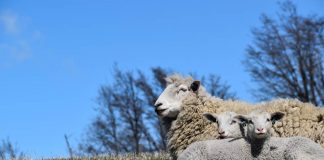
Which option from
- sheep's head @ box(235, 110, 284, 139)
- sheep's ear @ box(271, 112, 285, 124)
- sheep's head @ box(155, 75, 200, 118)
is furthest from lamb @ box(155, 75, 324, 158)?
sheep's head @ box(235, 110, 284, 139)

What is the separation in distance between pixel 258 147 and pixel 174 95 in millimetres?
4745

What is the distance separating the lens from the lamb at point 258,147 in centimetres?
926

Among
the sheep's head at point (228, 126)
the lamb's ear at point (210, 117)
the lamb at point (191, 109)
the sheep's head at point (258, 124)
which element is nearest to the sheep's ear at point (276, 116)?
the sheep's head at point (258, 124)

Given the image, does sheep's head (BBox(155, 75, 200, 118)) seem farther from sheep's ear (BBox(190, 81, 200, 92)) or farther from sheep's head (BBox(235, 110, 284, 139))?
sheep's head (BBox(235, 110, 284, 139))

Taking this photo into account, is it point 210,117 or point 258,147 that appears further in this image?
point 210,117

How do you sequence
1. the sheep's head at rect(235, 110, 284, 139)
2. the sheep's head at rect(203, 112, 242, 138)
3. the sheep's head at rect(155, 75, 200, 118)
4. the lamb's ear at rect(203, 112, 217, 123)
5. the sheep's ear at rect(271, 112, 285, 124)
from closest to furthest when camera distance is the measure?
the sheep's head at rect(235, 110, 284, 139) → the sheep's ear at rect(271, 112, 285, 124) → the sheep's head at rect(203, 112, 242, 138) → the lamb's ear at rect(203, 112, 217, 123) → the sheep's head at rect(155, 75, 200, 118)

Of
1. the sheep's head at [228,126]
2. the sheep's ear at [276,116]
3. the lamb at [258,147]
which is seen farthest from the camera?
the sheep's head at [228,126]

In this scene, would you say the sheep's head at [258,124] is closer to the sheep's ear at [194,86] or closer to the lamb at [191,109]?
the lamb at [191,109]

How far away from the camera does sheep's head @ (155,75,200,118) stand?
45.6 ft

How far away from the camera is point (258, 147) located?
31.1 feet

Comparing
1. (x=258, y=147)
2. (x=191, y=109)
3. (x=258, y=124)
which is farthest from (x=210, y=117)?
(x=258, y=147)

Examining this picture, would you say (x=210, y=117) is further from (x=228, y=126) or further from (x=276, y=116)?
(x=276, y=116)

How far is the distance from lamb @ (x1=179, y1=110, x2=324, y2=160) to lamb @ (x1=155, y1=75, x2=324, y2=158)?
2353 millimetres

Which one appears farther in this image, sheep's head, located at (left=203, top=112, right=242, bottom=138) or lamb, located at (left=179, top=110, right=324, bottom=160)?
sheep's head, located at (left=203, top=112, right=242, bottom=138)
